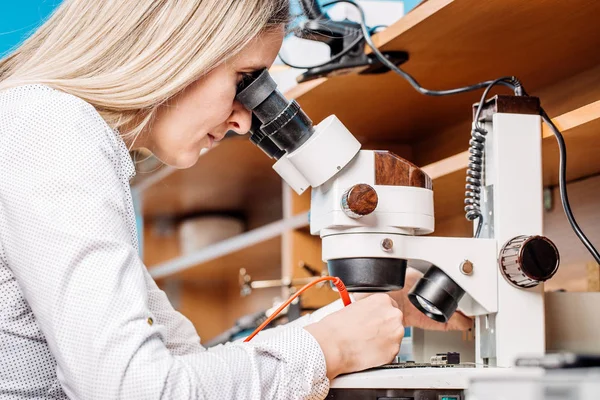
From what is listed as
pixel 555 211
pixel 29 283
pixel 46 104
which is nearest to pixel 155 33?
pixel 46 104

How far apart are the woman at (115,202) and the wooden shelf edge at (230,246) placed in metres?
0.95

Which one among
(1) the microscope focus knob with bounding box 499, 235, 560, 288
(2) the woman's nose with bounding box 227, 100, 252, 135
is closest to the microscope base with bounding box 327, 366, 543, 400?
(1) the microscope focus knob with bounding box 499, 235, 560, 288

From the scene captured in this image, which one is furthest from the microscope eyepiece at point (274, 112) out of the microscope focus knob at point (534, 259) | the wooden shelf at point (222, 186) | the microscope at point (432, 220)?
the wooden shelf at point (222, 186)

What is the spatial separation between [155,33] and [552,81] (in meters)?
0.87

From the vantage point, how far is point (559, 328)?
1.19 m

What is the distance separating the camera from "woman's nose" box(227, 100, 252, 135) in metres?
1.20

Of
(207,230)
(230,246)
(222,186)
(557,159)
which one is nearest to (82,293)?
(557,159)

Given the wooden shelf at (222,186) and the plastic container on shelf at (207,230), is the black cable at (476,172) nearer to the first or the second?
the wooden shelf at (222,186)

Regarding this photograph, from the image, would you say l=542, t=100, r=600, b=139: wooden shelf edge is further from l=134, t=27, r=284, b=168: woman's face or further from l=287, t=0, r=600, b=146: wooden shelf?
l=134, t=27, r=284, b=168: woman's face

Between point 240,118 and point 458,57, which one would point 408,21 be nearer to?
point 458,57

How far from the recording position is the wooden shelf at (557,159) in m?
1.10

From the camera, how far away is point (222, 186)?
9.34 feet

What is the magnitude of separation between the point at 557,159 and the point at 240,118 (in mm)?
542

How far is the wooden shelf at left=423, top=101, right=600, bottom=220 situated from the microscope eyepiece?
0.32m
